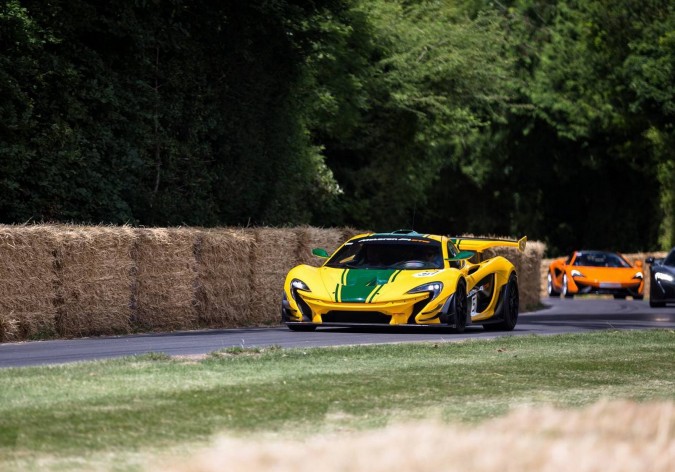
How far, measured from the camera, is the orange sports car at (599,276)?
42.7 m

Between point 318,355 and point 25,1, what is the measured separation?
11.4 m

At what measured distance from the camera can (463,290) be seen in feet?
68.8

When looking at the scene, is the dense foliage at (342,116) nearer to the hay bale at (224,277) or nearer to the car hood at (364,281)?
the hay bale at (224,277)

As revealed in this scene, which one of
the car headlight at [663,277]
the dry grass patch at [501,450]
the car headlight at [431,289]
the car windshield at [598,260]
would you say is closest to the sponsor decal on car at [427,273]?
the car headlight at [431,289]

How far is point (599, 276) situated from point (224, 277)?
2131cm

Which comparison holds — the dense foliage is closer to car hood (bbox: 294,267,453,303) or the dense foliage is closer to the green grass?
car hood (bbox: 294,267,453,303)

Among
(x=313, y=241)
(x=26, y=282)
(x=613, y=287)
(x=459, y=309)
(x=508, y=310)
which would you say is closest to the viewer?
(x=26, y=282)

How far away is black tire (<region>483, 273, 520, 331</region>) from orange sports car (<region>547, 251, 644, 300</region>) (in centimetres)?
1994

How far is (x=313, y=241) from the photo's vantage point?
86.5ft

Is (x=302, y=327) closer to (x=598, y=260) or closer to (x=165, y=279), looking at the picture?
(x=165, y=279)

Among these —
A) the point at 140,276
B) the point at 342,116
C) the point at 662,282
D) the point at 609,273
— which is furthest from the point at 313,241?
the point at 609,273

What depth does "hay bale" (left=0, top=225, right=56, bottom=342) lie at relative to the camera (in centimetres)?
1881

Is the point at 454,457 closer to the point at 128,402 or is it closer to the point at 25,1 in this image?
the point at 128,402

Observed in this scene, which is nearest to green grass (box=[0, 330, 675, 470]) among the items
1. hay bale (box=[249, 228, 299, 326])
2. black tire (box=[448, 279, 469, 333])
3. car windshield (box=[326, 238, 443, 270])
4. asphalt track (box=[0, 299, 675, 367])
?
asphalt track (box=[0, 299, 675, 367])
